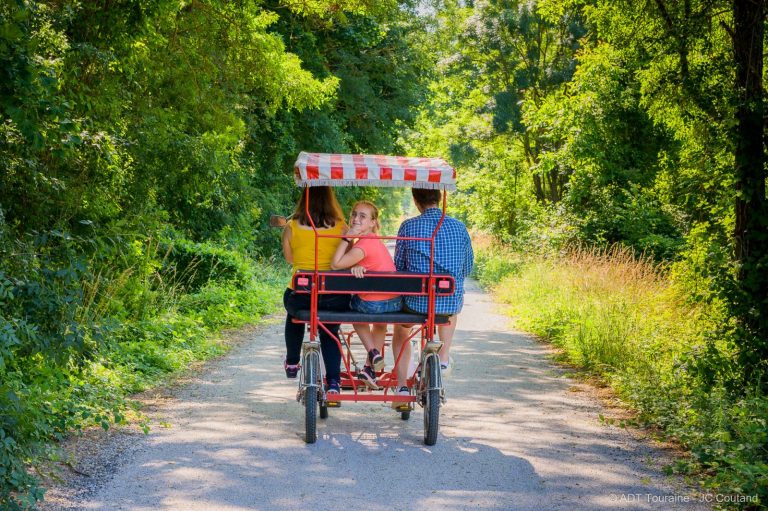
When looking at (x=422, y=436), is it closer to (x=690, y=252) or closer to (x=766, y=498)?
(x=766, y=498)

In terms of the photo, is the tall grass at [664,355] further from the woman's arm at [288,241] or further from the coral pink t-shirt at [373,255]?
the woman's arm at [288,241]

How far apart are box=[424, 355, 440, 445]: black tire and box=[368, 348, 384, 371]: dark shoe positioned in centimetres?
63

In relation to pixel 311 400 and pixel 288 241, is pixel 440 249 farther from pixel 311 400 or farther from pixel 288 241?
pixel 311 400

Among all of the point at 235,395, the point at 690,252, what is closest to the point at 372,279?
the point at 235,395

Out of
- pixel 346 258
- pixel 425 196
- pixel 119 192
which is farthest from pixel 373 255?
pixel 119 192

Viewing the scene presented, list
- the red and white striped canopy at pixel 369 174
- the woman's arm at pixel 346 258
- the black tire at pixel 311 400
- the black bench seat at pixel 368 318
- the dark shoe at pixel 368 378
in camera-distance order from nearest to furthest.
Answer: the black tire at pixel 311 400 → the red and white striped canopy at pixel 369 174 → the black bench seat at pixel 368 318 → the woman's arm at pixel 346 258 → the dark shoe at pixel 368 378

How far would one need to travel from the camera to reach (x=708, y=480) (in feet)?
19.6

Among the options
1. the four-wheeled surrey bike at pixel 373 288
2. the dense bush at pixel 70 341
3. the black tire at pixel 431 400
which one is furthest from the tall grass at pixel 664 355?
the dense bush at pixel 70 341

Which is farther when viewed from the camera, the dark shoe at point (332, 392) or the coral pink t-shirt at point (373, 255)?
the coral pink t-shirt at point (373, 255)

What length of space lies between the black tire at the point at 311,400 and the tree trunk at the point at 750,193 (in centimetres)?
359

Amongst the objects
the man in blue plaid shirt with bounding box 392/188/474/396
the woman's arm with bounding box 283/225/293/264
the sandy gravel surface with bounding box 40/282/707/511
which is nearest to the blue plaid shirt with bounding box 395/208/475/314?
the man in blue plaid shirt with bounding box 392/188/474/396

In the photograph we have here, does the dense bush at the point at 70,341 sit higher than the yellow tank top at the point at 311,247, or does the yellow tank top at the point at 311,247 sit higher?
the yellow tank top at the point at 311,247

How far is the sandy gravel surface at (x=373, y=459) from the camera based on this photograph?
18.0 feet

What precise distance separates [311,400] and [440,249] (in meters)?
1.66
